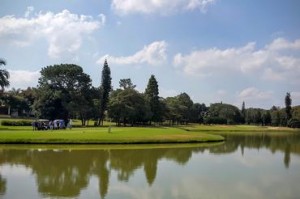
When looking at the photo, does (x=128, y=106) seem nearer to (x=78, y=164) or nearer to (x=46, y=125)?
(x=46, y=125)

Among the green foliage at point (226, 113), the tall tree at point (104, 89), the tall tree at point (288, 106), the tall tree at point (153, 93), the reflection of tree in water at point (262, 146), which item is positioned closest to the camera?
the reflection of tree in water at point (262, 146)

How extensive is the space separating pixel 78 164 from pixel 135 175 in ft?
18.3

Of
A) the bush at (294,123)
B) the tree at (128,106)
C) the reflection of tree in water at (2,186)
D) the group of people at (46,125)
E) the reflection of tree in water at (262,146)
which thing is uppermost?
the tree at (128,106)

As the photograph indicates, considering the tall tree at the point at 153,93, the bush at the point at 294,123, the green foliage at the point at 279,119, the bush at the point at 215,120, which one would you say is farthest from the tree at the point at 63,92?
the green foliage at the point at 279,119

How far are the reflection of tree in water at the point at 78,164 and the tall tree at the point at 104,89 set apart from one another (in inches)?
2281

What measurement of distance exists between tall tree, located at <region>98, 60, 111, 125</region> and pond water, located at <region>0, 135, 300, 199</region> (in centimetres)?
5889

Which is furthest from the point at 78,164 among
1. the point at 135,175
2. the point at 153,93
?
the point at 153,93

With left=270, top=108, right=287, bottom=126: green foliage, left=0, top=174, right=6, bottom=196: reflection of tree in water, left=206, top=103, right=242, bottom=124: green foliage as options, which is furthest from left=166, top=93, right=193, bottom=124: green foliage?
left=0, top=174, right=6, bottom=196: reflection of tree in water

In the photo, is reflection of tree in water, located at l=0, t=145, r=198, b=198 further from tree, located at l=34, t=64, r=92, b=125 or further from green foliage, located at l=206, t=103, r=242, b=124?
green foliage, located at l=206, t=103, r=242, b=124

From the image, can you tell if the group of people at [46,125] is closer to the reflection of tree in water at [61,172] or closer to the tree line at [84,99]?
the tree line at [84,99]

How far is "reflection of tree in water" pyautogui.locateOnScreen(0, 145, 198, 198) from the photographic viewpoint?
22702 mm

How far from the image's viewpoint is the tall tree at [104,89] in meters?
101

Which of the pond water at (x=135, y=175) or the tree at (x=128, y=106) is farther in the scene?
the tree at (x=128, y=106)

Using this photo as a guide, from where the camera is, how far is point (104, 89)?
10244 cm
